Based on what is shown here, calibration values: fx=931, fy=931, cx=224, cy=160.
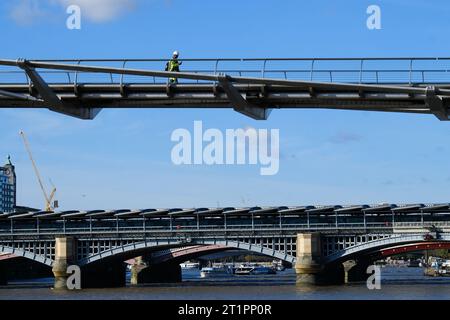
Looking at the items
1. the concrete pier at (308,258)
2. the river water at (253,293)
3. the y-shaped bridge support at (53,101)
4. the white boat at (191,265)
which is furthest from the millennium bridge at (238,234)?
the white boat at (191,265)

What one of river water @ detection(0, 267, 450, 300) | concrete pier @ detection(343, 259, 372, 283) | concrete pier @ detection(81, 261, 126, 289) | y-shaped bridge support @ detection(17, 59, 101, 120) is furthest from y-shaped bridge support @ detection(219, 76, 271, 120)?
concrete pier @ detection(343, 259, 372, 283)

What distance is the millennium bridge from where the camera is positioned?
7350 centimetres

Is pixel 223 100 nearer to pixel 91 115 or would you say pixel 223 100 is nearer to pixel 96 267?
pixel 91 115

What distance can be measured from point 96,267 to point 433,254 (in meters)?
110

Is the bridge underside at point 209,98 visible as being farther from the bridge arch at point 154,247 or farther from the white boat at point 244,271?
the white boat at point 244,271

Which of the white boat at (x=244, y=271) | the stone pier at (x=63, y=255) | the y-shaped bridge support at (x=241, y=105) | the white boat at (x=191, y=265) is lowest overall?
the white boat at (x=191, y=265)

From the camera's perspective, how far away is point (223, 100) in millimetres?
23703

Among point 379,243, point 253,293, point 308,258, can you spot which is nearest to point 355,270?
point 379,243

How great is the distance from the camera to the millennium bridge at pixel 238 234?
7350 centimetres

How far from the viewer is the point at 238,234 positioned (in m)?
76.4

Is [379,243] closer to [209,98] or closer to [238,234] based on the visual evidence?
[238,234]

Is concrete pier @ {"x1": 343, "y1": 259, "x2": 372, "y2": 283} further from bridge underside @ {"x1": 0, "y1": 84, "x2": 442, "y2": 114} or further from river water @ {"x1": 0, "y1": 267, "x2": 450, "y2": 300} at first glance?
bridge underside @ {"x1": 0, "y1": 84, "x2": 442, "y2": 114}
